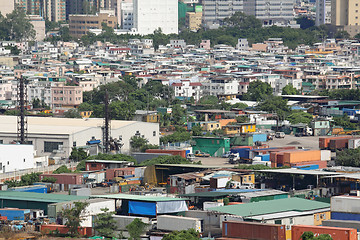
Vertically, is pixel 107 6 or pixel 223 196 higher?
pixel 107 6

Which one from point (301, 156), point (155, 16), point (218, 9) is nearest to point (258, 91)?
point (301, 156)

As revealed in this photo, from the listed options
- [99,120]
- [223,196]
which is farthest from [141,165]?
[99,120]

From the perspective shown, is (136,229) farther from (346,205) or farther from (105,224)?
(346,205)

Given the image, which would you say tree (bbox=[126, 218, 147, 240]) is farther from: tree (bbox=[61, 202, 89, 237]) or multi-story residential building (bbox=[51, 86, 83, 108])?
multi-story residential building (bbox=[51, 86, 83, 108])

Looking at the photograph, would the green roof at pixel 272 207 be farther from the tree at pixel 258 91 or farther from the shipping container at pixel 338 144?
the tree at pixel 258 91

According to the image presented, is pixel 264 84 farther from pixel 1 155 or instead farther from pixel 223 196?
pixel 223 196

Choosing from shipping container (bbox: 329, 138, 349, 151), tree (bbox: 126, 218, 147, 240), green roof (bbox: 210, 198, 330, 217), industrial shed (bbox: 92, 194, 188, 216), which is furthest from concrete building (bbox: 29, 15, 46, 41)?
tree (bbox: 126, 218, 147, 240)

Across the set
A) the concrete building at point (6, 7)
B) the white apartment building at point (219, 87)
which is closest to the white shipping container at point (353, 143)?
the white apartment building at point (219, 87)
